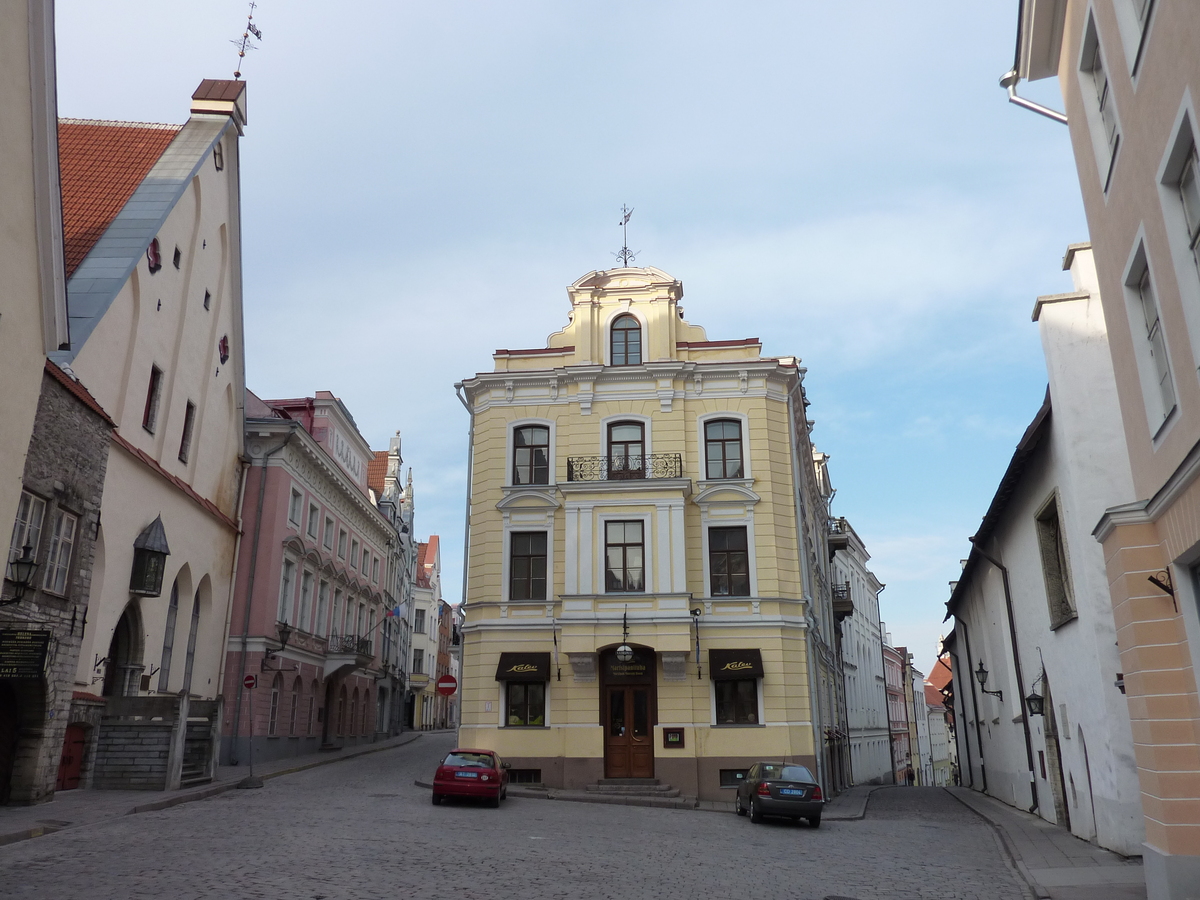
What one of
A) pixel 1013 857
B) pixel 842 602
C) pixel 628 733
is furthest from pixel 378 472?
pixel 1013 857

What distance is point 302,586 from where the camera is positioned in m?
35.8

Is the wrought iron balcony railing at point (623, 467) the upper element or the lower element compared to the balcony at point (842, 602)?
upper

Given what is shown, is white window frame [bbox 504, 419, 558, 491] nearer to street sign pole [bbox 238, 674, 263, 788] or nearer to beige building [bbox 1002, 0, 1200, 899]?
street sign pole [bbox 238, 674, 263, 788]

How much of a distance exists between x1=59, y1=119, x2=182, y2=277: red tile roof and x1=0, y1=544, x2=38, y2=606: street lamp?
8827mm

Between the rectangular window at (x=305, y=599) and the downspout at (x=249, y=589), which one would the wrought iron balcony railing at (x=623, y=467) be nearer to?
the downspout at (x=249, y=589)

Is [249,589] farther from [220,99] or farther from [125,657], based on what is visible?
[220,99]

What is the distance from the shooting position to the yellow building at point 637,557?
2566 cm

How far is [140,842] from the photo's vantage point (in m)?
13.0

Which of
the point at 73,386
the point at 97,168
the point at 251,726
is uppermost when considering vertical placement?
the point at 97,168

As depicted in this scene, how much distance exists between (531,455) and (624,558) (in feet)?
14.3

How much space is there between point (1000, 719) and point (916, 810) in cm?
353

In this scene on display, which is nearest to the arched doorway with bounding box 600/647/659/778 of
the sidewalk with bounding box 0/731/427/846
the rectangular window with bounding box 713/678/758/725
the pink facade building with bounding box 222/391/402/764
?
Result: the rectangular window with bounding box 713/678/758/725

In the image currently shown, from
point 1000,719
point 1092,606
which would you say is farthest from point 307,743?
point 1092,606

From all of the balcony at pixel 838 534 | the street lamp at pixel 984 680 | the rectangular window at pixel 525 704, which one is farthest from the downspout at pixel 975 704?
the rectangular window at pixel 525 704
